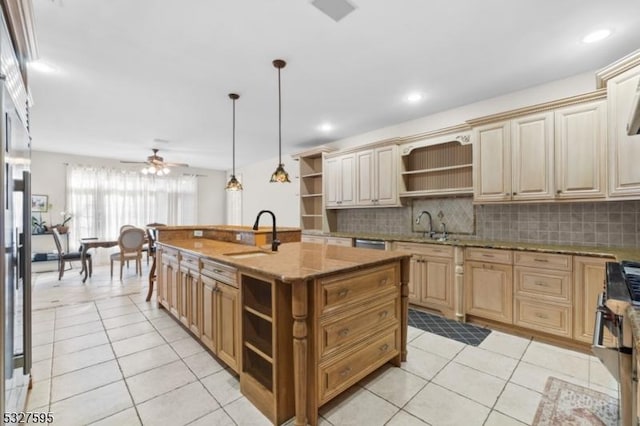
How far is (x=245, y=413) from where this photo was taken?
6.06 ft

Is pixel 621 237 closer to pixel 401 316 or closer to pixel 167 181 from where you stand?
pixel 401 316

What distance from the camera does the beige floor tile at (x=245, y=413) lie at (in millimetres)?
1767

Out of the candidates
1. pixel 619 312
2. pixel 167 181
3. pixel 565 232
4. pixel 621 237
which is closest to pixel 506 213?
pixel 565 232

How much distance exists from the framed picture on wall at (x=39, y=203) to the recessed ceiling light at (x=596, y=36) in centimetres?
912

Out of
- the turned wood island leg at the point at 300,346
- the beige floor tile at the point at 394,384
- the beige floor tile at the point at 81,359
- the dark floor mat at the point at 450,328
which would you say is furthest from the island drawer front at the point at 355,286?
the beige floor tile at the point at 81,359

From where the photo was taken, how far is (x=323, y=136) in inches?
209

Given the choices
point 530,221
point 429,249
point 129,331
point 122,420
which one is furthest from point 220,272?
point 530,221

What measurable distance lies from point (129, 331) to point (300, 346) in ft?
8.03

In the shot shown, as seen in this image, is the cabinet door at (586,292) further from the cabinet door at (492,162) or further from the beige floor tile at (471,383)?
the beige floor tile at (471,383)

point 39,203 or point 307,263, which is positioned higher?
point 39,203

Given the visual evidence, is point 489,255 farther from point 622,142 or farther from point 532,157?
point 622,142

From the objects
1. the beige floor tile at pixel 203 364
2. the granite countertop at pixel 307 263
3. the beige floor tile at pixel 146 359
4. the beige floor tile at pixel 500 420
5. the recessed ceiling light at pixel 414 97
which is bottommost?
the beige floor tile at pixel 500 420

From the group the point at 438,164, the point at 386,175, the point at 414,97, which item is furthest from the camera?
the point at 386,175

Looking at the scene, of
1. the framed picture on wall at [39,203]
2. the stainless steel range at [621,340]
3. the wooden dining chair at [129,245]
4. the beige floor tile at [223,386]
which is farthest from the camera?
the framed picture on wall at [39,203]
